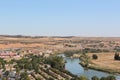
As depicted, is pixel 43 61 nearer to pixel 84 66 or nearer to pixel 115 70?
pixel 84 66

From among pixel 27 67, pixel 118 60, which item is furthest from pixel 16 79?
pixel 118 60

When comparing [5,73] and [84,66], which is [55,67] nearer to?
[84,66]

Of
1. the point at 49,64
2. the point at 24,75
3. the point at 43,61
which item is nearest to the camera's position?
the point at 24,75

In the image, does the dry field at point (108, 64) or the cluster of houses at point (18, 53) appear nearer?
the dry field at point (108, 64)

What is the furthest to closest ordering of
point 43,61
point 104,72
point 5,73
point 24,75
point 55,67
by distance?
point 43,61 < point 55,67 < point 104,72 < point 5,73 < point 24,75

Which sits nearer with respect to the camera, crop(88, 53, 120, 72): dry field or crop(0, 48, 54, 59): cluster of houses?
crop(88, 53, 120, 72): dry field

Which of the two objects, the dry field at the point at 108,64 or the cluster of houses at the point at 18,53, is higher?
the dry field at the point at 108,64

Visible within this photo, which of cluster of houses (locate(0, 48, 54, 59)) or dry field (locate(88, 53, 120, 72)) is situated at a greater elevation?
dry field (locate(88, 53, 120, 72))

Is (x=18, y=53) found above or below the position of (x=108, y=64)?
below

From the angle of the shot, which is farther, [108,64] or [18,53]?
[18,53]

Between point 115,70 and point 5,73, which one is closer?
point 5,73
